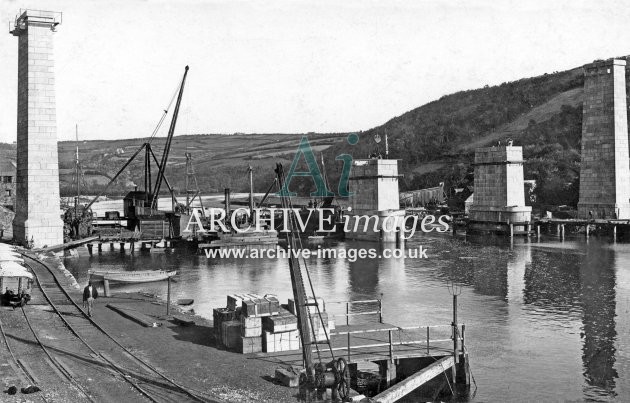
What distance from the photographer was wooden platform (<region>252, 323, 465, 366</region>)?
22.9 metres

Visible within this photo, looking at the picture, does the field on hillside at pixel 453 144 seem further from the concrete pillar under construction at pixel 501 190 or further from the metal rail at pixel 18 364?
the metal rail at pixel 18 364

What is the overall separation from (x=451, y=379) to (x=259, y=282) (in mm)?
30146

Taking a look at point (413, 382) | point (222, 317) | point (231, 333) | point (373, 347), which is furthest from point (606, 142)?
point (231, 333)

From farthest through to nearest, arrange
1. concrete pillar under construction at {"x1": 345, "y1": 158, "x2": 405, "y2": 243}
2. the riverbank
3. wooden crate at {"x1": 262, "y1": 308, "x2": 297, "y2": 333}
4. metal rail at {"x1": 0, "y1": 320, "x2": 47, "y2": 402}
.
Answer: concrete pillar under construction at {"x1": 345, "y1": 158, "x2": 405, "y2": 243}, wooden crate at {"x1": 262, "y1": 308, "x2": 297, "y2": 333}, metal rail at {"x1": 0, "y1": 320, "x2": 47, "y2": 402}, the riverbank

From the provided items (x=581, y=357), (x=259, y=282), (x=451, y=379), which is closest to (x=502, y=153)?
(x=259, y=282)

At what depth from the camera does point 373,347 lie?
79.7 feet

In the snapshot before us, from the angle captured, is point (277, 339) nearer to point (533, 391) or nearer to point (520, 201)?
point (533, 391)

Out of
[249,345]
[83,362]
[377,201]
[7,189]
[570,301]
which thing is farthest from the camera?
[7,189]

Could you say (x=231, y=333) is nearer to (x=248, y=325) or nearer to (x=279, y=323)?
(x=248, y=325)

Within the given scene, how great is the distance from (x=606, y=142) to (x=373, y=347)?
230 feet

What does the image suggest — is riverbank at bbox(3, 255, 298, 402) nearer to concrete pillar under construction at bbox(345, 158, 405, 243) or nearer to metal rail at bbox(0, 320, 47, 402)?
metal rail at bbox(0, 320, 47, 402)

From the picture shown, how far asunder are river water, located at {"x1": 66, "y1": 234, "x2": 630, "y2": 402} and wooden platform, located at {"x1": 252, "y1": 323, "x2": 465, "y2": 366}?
229cm

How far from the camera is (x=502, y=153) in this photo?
88875mm

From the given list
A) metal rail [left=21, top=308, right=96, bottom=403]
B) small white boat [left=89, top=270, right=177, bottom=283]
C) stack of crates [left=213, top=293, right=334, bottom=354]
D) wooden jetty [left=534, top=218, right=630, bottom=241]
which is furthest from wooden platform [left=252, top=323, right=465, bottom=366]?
wooden jetty [left=534, top=218, right=630, bottom=241]
